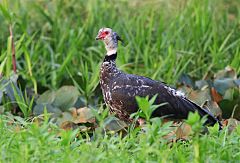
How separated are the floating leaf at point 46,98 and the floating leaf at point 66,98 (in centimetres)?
4

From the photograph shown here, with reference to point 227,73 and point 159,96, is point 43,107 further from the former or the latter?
point 227,73

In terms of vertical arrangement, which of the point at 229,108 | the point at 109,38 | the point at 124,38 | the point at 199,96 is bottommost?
the point at 229,108

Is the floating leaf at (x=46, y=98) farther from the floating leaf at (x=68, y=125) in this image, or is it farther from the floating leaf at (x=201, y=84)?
the floating leaf at (x=201, y=84)

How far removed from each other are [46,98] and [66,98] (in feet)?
0.59

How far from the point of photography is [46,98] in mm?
7762

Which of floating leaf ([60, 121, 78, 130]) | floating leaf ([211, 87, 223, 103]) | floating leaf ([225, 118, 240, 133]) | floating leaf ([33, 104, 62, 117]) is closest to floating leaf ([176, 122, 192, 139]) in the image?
floating leaf ([225, 118, 240, 133])

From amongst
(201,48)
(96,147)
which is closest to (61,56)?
(201,48)

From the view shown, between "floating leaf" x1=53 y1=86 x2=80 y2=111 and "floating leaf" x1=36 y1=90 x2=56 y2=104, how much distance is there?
4 centimetres

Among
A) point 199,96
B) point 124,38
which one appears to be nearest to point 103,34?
point 199,96

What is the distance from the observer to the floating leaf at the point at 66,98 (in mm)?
7738

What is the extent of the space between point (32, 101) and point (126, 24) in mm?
2655

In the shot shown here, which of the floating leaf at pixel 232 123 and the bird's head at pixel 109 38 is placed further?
the bird's head at pixel 109 38

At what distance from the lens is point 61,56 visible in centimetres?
939

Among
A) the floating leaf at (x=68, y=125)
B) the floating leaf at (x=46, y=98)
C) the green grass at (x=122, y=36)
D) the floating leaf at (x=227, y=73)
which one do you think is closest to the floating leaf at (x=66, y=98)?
the floating leaf at (x=46, y=98)
